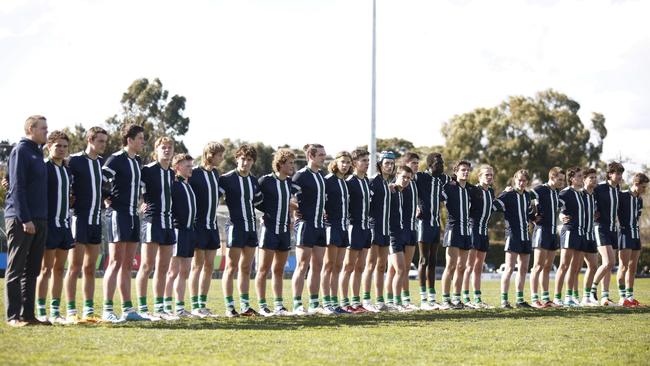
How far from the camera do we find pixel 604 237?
16.7 metres

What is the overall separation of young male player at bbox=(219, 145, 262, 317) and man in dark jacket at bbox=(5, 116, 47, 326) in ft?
9.93

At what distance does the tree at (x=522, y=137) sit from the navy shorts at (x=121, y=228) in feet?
157

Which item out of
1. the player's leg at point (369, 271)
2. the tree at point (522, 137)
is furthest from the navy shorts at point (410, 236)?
the tree at point (522, 137)

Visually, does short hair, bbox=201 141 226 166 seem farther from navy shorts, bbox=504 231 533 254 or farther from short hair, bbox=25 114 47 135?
navy shorts, bbox=504 231 533 254

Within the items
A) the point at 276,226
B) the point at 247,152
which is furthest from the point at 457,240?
the point at 247,152

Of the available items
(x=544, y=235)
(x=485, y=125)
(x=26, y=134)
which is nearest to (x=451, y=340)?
(x=26, y=134)

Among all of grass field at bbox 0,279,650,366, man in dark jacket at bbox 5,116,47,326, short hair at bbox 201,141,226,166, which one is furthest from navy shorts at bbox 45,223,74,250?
short hair at bbox 201,141,226,166

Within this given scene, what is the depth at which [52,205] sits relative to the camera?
10.7 metres

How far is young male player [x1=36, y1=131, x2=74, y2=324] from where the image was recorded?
10664 millimetres

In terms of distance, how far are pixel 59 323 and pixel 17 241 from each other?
112 centimetres

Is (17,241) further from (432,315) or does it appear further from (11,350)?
(432,315)

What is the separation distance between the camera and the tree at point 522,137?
191 feet

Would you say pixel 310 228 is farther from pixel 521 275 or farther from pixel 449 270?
pixel 521 275

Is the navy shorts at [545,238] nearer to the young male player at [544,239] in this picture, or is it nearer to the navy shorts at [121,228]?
the young male player at [544,239]
